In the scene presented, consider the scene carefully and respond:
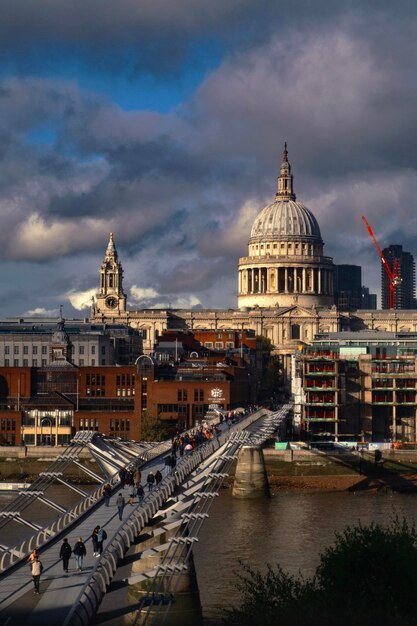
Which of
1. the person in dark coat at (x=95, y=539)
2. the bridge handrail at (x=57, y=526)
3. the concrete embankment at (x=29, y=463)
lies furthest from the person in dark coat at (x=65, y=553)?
the concrete embankment at (x=29, y=463)

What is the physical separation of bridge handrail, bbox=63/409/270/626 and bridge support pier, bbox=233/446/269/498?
21468mm

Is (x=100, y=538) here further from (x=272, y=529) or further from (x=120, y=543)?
(x=272, y=529)

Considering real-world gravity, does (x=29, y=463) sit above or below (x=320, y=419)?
below

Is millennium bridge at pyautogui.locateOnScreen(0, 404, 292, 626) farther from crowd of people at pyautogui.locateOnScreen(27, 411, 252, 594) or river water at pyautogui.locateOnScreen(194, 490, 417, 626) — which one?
river water at pyautogui.locateOnScreen(194, 490, 417, 626)

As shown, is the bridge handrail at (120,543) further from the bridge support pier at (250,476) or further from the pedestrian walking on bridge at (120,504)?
the bridge support pier at (250,476)

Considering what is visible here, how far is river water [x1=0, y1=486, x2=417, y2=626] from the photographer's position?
49.6 m

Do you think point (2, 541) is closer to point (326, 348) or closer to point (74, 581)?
point (74, 581)

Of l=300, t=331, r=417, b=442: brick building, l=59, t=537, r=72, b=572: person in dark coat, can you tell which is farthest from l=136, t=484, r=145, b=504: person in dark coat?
l=300, t=331, r=417, b=442: brick building

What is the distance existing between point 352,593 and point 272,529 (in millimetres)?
23327

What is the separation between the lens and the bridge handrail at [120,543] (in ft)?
104

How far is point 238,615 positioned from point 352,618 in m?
3.99

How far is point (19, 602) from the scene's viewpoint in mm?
33656

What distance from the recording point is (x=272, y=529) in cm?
6153

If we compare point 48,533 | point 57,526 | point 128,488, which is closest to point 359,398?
point 128,488
